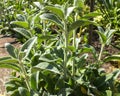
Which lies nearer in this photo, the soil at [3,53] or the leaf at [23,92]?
the leaf at [23,92]

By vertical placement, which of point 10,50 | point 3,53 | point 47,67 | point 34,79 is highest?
point 10,50

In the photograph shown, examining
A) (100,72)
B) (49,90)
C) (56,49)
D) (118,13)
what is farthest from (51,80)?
(118,13)

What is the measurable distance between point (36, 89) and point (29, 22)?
73 cm

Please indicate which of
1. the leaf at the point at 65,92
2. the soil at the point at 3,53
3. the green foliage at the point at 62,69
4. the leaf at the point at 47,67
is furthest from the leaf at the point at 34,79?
the soil at the point at 3,53

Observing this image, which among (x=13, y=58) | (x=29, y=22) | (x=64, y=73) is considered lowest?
(x=64, y=73)

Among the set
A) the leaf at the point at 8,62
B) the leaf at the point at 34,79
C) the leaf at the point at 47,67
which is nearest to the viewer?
the leaf at the point at 8,62

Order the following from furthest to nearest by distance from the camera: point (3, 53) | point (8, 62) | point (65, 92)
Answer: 1. point (3, 53)
2. point (65, 92)
3. point (8, 62)

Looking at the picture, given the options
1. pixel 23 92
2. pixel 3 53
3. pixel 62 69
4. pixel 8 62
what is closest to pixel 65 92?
pixel 62 69

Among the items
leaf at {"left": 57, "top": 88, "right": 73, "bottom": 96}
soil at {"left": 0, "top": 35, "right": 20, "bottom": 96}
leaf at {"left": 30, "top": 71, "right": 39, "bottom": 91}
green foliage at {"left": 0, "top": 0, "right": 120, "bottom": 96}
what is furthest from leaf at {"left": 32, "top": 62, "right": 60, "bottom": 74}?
soil at {"left": 0, "top": 35, "right": 20, "bottom": 96}

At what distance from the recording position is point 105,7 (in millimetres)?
5680

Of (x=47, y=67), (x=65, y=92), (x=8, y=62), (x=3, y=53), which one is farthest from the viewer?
(x=3, y=53)

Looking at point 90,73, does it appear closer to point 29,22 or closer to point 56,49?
point 56,49

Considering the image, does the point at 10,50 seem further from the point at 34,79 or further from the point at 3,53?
the point at 3,53

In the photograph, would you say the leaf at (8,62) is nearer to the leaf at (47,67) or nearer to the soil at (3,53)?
the leaf at (47,67)
